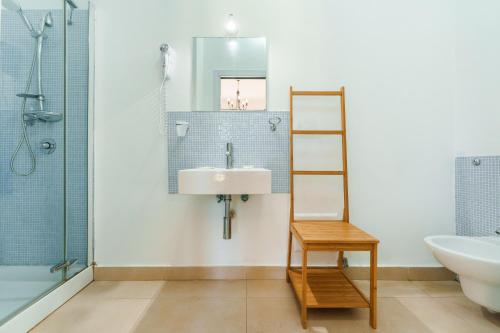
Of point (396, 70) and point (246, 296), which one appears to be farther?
point (396, 70)

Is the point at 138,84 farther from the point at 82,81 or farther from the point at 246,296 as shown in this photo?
the point at 246,296

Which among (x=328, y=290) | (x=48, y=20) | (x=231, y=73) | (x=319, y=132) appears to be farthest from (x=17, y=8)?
(x=328, y=290)

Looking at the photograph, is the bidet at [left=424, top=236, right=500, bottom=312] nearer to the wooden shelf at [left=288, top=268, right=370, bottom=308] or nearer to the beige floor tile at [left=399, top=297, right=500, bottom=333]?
the beige floor tile at [left=399, top=297, right=500, bottom=333]

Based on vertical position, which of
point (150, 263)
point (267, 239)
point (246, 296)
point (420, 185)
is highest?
point (420, 185)

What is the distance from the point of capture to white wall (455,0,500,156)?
67.4 inches

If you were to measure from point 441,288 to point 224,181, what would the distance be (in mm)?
1690

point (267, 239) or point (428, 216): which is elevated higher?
point (428, 216)

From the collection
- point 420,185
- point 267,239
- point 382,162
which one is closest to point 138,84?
point 267,239

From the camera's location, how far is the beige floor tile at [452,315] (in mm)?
1439

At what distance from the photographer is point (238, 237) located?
2.01m

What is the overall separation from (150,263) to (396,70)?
231cm

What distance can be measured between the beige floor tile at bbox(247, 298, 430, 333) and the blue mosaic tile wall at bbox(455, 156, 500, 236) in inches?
30.2

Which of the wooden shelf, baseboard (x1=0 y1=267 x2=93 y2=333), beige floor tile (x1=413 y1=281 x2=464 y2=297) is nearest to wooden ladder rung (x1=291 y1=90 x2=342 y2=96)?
the wooden shelf

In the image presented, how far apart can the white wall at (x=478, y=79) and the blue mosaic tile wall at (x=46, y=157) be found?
2.69m
